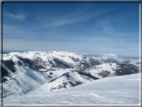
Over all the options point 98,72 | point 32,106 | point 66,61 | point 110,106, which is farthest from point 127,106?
point 66,61

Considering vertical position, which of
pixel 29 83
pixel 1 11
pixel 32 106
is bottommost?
pixel 29 83

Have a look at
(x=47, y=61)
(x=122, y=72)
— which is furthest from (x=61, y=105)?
(x=47, y=61)

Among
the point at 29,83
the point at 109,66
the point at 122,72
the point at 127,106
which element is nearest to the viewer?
the point at 127,106

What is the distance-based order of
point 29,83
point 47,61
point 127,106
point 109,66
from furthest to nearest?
point 47,61
point 109,66
point 29,83
point 127,106

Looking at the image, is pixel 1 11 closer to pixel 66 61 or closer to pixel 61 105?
pixel 61 105

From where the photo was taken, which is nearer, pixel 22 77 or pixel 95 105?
pixel 95 105

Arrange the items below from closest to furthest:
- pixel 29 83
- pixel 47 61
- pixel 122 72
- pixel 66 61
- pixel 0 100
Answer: pixel 0 100 < pixel 29 83 < pixel 122 72 < pixel 47 61 < pixel 66 61

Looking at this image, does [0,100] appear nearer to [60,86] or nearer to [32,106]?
[32,106]

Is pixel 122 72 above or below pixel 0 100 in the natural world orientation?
below

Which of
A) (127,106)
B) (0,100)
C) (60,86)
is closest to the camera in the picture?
(127,106)
